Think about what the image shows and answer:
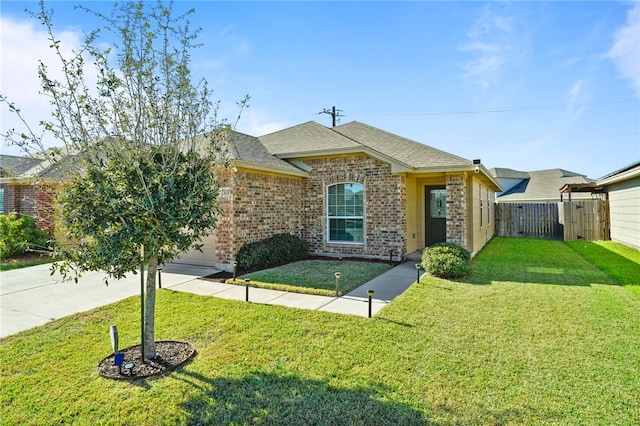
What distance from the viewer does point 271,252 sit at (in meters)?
9.86

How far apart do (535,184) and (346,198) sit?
25136 mm

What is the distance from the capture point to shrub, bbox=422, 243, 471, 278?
320 inches

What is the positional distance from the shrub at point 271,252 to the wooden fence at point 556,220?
14.2 metres

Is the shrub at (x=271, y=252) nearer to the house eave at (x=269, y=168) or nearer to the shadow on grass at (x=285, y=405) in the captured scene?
the house eave at (x=269, y=168)

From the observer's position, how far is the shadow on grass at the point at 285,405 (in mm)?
2961

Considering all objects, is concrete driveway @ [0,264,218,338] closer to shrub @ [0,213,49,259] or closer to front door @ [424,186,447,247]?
shrub @ [0,213,49,259]

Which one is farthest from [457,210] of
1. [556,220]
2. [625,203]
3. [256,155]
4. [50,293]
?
[556,220]

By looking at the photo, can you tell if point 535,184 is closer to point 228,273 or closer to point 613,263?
point 613,263

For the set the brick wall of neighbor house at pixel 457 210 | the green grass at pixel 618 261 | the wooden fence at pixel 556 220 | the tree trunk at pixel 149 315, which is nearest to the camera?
the tree trunk at pixel 149 315

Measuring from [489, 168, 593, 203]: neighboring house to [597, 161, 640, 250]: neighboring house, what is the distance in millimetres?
10455

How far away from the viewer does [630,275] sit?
27.2 ft

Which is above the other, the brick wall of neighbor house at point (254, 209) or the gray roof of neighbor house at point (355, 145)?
the gray roof of neighbor house at point (355, 145)

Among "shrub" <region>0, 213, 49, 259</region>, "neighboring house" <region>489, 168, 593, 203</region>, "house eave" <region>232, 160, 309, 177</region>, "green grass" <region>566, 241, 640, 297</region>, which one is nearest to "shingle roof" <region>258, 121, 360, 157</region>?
"house eave" <region>232, 160, 309, 177</region>

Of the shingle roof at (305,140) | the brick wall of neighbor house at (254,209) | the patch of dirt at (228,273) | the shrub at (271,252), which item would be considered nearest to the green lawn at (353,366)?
the patch of dirt at (228,273)
